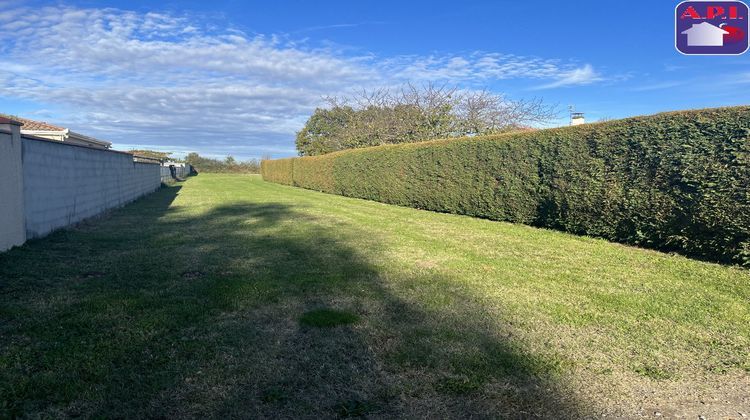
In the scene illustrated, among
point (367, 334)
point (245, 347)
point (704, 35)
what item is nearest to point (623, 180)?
point (704, 35)

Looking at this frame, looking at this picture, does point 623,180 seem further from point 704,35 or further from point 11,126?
point 11,126

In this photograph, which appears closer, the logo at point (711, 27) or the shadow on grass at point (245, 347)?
the shadow on grass at point (245, 347)

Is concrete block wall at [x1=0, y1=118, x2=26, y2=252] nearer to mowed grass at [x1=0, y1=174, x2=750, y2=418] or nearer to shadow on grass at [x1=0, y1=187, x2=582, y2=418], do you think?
mowed grass at [x1=0, y1=174, x2=750, y2=418]

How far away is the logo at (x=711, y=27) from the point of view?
7461 millimetres

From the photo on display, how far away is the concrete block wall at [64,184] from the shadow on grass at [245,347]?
194 cm

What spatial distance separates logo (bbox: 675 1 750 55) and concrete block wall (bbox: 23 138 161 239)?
11.0 meters

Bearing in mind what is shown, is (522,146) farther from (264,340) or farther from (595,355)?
(264,340)

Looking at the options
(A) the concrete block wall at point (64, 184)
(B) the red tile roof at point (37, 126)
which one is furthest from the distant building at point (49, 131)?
(A) the concrete block wall at point (64, 184)

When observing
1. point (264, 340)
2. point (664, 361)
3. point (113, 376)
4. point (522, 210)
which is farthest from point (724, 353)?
point (522, 210)

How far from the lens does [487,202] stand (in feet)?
39.2

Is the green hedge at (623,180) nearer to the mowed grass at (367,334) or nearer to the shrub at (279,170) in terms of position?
the mowed grass at (367,334)

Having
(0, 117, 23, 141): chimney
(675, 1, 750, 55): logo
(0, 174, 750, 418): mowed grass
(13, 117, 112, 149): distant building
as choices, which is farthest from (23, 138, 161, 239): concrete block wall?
(675, 1, 750, 55): logo

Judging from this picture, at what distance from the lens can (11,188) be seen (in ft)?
21.4

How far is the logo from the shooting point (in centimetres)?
746
